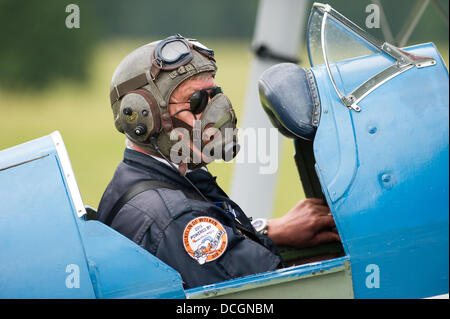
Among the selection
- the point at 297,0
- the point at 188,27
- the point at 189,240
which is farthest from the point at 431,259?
Answer: the point at 188,27

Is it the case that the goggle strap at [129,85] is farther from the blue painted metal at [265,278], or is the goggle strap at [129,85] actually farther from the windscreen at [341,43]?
the blue painted metal at [265,278]

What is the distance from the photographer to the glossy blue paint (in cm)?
196

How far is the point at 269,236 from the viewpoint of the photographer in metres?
2.80

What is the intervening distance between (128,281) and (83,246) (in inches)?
7.8

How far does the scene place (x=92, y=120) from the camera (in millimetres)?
22328

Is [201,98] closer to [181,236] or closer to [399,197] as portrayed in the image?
[181,236]

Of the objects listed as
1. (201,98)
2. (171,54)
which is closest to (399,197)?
(201,98)

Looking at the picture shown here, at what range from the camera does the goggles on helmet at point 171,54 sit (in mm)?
2346

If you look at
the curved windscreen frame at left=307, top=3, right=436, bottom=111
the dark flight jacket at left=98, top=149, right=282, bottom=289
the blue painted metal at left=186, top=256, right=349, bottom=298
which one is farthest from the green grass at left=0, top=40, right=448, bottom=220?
the blue painted metal at left=186, top=256, right=349, bottom=298

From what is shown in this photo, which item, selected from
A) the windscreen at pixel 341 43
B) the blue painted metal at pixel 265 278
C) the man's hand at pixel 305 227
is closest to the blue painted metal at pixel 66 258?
the blue painted metal at pixel 265 278

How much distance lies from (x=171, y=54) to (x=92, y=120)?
2061cm

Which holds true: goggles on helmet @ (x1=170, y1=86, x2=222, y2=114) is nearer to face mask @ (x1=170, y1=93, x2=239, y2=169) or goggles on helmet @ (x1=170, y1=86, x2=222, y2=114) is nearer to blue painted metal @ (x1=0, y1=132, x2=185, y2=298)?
face mask @ (x1=170, y1=93, x2=239, y2=169)

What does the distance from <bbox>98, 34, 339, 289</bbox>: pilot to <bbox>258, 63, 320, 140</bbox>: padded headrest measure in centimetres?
20

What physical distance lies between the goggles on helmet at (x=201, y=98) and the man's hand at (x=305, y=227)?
0.72 meters
